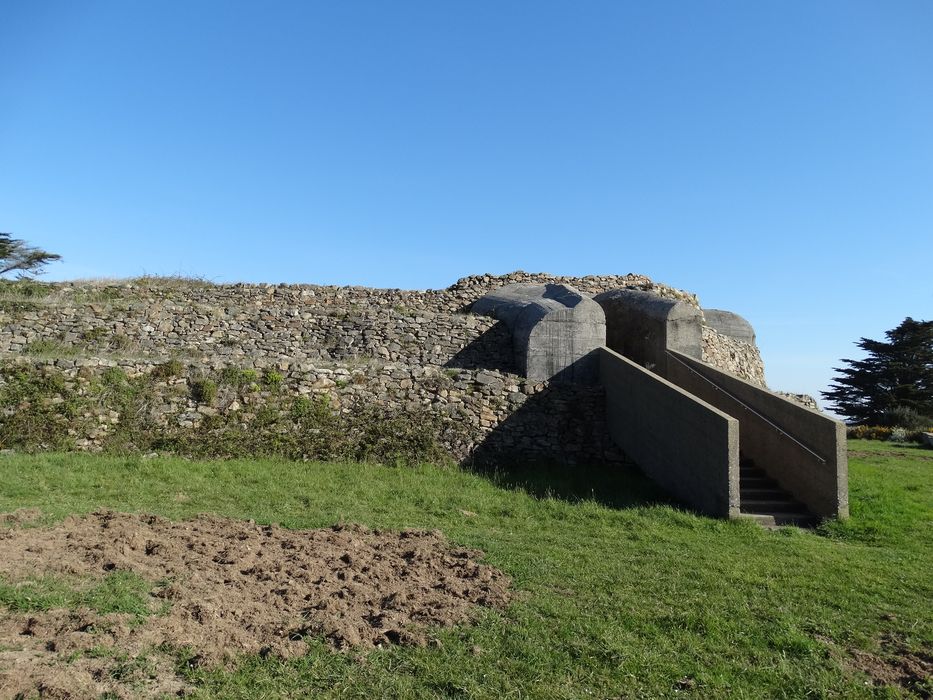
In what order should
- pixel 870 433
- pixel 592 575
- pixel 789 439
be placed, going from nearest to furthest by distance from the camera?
pixel 592 575
pixel 789 439
pixel 870 433

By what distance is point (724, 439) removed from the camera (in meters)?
7.68

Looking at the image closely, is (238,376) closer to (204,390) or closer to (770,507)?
(204,390)

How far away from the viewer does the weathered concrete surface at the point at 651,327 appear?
12562 millimetres

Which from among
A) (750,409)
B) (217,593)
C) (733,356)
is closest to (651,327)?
(750,409)

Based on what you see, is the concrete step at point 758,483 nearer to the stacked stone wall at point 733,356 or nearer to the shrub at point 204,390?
the stacked stone wall at point 733,356

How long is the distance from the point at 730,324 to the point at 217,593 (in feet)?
53.0

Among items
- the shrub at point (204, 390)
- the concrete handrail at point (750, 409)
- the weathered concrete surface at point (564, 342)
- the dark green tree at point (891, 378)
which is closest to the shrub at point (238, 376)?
the shrub at point (204, 390)

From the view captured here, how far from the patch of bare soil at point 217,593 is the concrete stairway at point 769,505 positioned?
4.23 meters

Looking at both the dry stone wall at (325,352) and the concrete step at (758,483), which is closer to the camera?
the concrete step at (758,483)

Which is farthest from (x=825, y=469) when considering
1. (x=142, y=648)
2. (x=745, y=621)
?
(x=142, y=648)

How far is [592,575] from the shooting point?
550cm

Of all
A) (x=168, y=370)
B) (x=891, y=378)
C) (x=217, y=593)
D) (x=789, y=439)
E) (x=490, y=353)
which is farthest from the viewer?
(x=891, y=378)

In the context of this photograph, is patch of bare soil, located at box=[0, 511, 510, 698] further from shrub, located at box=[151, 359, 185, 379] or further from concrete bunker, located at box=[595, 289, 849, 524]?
shrub, located at box=[151, 359, 185, 379]

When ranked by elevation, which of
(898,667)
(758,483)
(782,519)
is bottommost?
(898,667)
